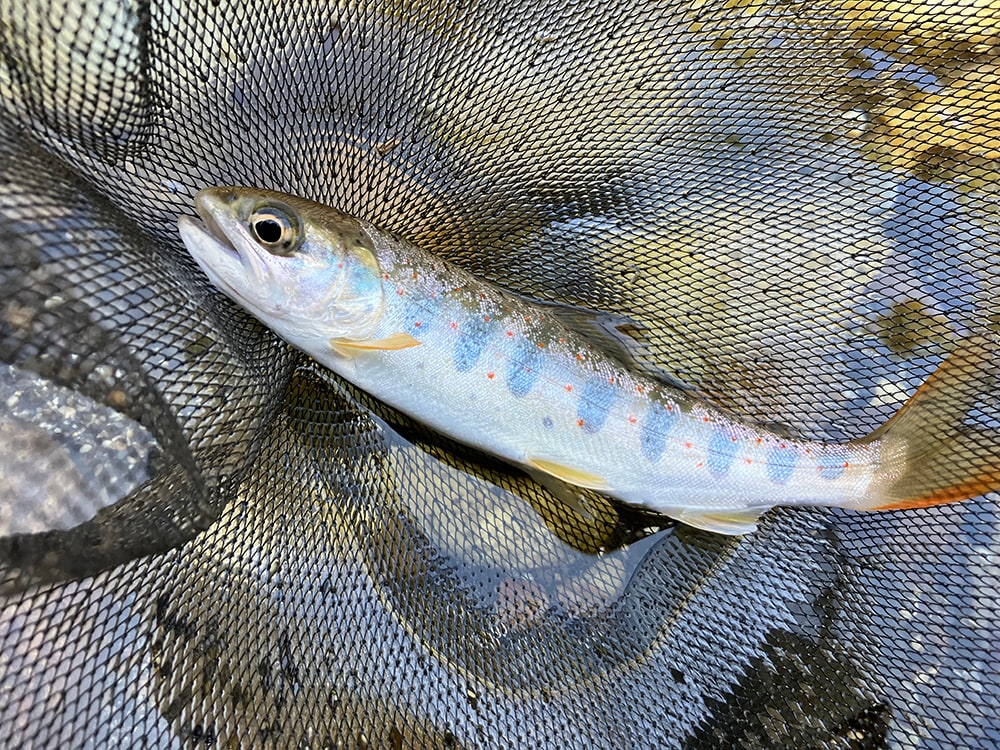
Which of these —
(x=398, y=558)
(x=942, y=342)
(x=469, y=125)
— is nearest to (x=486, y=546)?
(x=398, y=558)

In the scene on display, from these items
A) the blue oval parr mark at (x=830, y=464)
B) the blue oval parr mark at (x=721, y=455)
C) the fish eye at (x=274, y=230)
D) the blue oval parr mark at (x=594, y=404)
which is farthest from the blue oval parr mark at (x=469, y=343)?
the blue oval parr mark at (x=830, y=464)

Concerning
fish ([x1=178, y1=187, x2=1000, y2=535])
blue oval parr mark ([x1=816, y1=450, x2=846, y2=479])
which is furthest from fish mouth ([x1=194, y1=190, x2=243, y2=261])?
blue oval parr mark ([x1=816, y1=450, x2=846, y2=479])

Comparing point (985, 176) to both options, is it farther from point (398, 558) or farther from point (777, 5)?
point (398, 558)


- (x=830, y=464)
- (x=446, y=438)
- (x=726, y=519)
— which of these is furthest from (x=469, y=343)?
(x=830, y=464)

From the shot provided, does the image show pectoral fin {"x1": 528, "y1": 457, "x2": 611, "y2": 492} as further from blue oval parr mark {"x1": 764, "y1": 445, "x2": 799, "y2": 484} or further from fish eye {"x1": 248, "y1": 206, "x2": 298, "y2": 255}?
fish eye {"x1": 248, "y1": 206, "x2": 298, "y2": 255}

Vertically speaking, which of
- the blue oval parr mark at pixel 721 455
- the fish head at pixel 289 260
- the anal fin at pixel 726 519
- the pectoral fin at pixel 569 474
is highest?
the fish head at pixel 289 260

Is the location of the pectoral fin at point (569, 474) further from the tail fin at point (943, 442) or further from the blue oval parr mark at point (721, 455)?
the tail fin at point (943, 442)

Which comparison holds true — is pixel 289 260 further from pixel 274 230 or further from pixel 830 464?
pixel 830 464

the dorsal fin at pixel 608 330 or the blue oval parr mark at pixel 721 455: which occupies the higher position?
the dorsal fin at pixel 608 330
